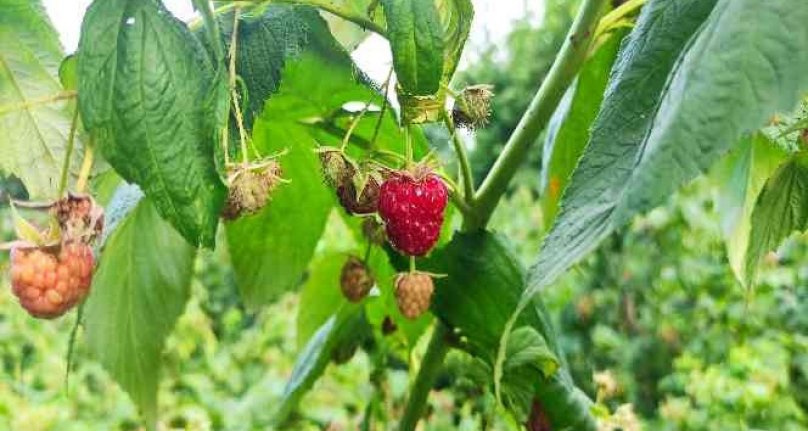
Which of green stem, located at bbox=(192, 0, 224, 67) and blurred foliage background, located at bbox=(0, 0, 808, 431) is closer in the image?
green stem, located at bbox=(192, 0, 224, 67)

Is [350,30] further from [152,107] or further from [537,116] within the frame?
[152,107]

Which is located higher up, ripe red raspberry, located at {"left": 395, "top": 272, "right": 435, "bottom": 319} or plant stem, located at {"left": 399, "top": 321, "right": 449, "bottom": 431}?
ripe red raspberry, located at {"left": 395, "top": 272, "right": 435, "bottom": 319}

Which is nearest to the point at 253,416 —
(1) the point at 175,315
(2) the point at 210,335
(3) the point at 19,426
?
(3) the point at 19,426

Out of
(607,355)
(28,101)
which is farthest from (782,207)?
(607,355)

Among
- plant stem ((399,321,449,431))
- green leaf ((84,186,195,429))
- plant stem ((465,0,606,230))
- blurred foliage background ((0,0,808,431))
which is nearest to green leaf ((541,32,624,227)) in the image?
plant stem ((465,0,606,230))

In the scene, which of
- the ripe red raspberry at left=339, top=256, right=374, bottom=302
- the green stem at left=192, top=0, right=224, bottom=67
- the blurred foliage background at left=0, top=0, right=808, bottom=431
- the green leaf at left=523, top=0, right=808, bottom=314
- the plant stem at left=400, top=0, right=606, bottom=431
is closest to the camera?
the green leaf at left=523, top=0, right=808, bottom=314

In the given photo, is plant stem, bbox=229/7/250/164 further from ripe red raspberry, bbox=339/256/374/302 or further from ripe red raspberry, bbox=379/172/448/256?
ripe red raspberry, bbox=339/256/374/302
